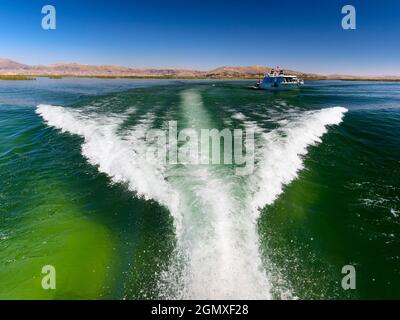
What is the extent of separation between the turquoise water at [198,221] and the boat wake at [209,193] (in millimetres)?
43

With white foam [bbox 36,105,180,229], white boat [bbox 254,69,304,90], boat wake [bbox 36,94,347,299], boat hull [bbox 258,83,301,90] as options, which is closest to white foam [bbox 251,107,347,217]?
boat wake [bbox 36,94,347,299]

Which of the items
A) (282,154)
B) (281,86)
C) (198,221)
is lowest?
(198,221)

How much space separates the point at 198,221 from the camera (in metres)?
8.81

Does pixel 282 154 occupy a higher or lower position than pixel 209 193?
higher

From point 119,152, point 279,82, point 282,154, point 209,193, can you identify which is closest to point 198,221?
point 209,193

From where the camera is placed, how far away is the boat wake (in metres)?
6.73

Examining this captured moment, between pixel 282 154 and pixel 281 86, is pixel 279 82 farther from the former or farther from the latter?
pixel 282 154

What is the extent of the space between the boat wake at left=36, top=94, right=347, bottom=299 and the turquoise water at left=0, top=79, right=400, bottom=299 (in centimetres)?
4

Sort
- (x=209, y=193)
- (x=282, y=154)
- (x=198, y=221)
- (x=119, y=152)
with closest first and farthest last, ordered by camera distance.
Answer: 1. (x=198, y=221)
2. (x=209, y=193)
3. (x=282, y=154)
4. (x=119, y=152)

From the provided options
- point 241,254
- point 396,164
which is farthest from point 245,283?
point 396,164

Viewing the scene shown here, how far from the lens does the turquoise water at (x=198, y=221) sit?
6906mm

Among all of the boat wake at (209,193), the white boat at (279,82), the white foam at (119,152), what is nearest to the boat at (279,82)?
the white boat at (279,82)

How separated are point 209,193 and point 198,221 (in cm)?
165

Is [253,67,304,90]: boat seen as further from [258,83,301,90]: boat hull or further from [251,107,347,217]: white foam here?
[251,107,347,217]: white foam
